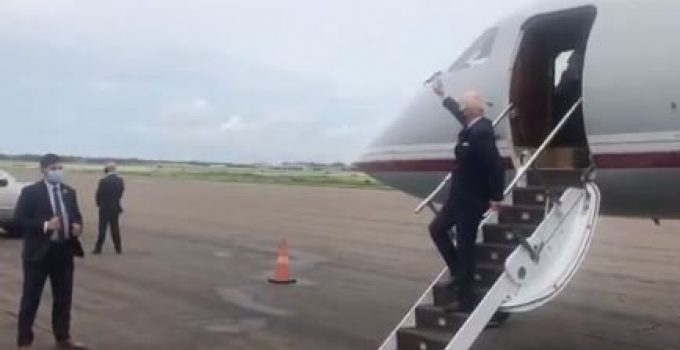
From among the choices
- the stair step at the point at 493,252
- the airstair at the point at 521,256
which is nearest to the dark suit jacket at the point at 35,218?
the airstair at the point at 521,256

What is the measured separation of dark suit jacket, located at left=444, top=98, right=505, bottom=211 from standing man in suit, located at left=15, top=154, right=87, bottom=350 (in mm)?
3979

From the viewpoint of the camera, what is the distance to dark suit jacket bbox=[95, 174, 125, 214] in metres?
19.8

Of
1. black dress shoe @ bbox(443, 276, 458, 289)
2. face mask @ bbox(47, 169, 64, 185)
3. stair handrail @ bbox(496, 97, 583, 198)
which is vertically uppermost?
stair handrail @ bbox(496, 97, 583, 198)

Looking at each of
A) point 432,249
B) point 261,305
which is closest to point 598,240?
point 432,249

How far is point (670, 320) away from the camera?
40.3 feet

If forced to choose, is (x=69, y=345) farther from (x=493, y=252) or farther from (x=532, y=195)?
(x=532, y=195)

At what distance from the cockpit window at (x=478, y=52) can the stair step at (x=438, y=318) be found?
300 cm

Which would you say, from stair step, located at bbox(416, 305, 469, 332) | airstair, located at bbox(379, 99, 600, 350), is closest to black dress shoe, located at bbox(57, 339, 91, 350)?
airstair, located at bbox(379, 99, 600, 350)

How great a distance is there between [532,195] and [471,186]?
0.96m

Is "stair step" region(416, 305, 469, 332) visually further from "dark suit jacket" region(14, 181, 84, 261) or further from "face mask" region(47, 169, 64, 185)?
"face mask" region(47, 169, 64, 185)

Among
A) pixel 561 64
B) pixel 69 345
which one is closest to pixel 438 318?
pixel 561 64

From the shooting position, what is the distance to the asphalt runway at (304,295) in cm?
1073

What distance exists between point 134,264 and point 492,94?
10185 mm

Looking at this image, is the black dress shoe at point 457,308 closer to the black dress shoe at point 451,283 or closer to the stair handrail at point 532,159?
the black dress shoe at point 451,283
